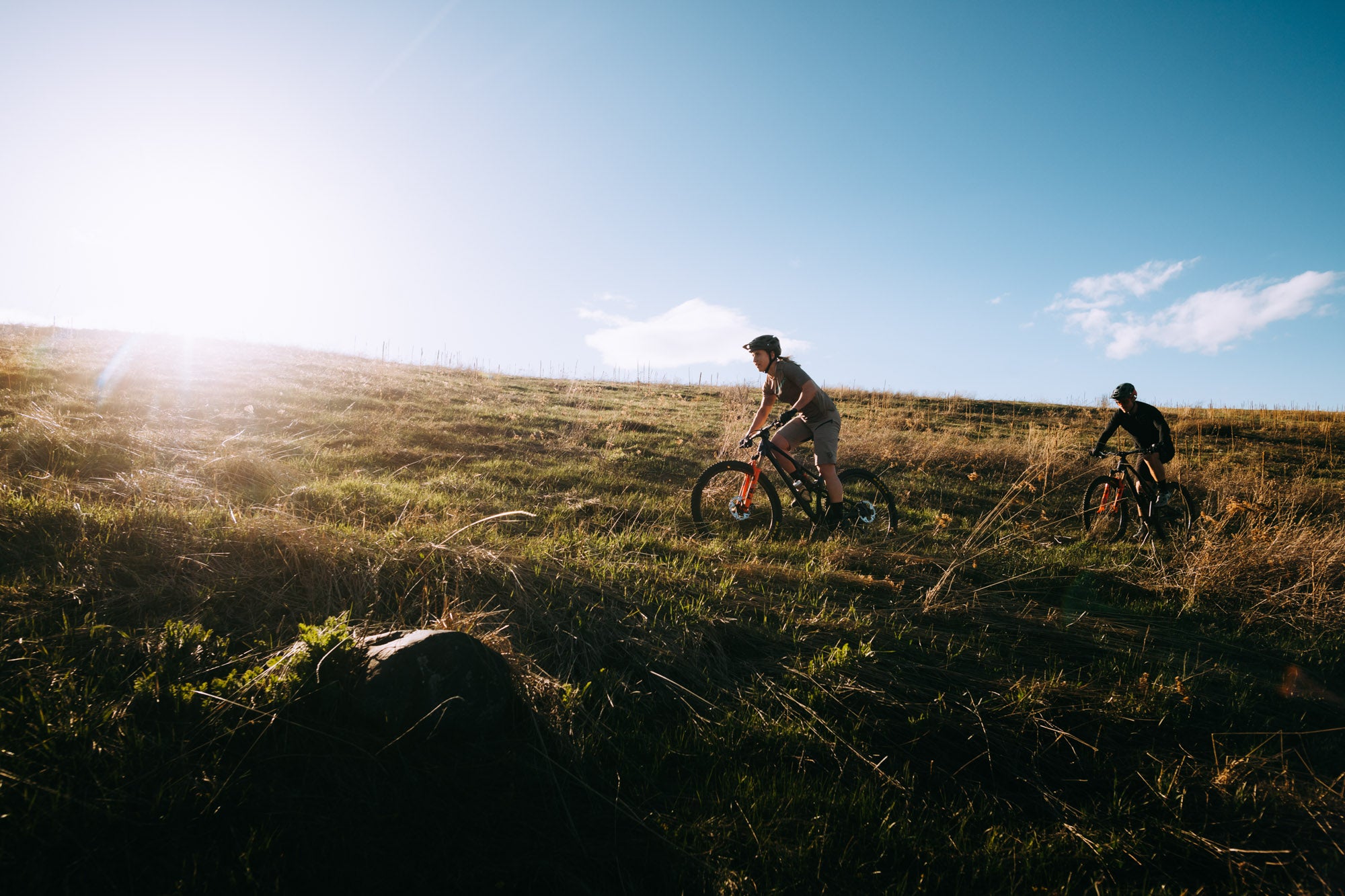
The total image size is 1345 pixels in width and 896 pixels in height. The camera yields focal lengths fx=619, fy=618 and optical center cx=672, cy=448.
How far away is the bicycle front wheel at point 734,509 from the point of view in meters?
7.18

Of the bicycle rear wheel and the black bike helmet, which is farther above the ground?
the black bike helmet

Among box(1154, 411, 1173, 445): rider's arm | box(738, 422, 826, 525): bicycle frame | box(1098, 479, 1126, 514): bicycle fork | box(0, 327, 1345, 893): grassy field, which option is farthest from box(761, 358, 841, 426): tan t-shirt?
box(1154, 411, 1173, 445): rider's arm

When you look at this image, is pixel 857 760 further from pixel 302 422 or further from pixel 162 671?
pixel 302 422

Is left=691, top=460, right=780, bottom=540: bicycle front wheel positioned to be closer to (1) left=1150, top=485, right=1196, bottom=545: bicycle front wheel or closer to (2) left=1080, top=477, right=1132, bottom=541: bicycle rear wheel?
(2) left=1080, top=477, right=1132, bottom=541: bicycle rear wheel

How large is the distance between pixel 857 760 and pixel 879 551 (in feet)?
12.9

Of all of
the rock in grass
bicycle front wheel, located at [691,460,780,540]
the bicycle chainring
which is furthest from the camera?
the bicycle chainring

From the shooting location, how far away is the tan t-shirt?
739cm

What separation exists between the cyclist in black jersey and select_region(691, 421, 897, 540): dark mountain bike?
4150 mm

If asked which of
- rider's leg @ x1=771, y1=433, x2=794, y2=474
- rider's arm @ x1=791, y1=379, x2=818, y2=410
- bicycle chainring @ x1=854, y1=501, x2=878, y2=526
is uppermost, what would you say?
rider's arm @ x1=791, y1=379, x2=818, y2=410

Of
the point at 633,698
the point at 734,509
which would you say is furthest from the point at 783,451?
the point at 633,698

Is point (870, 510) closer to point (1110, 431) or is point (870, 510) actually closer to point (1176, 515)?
point (1110, 431)

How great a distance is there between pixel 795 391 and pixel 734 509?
1.62 m

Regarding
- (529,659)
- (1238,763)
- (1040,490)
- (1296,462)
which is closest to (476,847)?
(529,659)

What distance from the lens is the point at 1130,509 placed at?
9.00m
